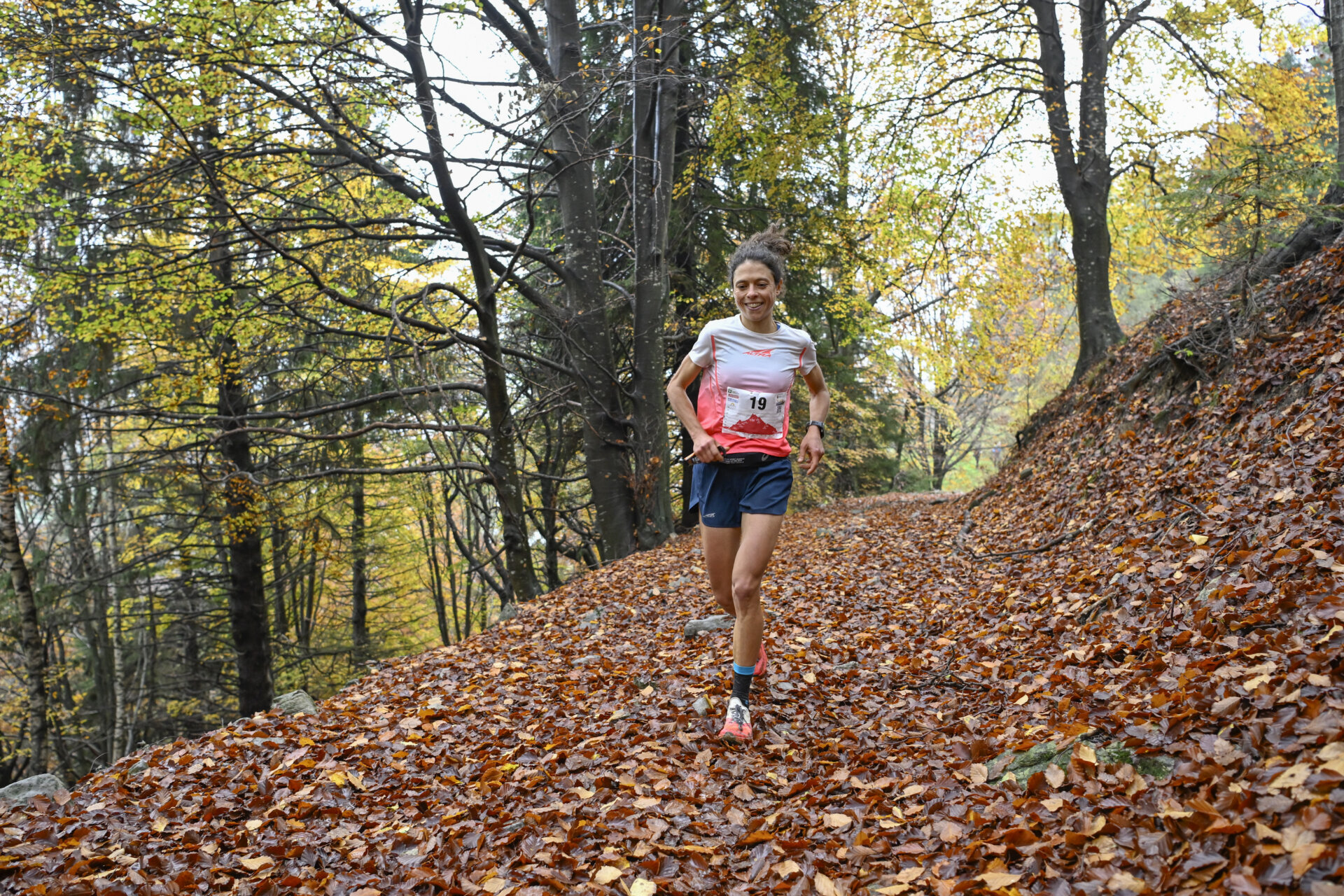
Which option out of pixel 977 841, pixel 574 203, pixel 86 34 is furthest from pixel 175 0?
pixel 977 841

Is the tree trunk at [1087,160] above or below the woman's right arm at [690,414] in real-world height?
above

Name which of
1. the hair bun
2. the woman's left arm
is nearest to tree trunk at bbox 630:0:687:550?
the woman's left arm

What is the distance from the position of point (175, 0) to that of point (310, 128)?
1.58 metres

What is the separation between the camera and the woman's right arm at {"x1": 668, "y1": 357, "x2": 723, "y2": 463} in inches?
152

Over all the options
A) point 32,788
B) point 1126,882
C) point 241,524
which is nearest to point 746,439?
point 1126,882

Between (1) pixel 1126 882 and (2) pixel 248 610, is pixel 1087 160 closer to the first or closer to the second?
(1) pixel 1126 882

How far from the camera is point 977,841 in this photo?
8.38 feet

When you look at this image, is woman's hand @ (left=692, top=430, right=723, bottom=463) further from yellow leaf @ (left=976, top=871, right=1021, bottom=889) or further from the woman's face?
yellow leaf @ (left=976, top=871, right=1021, bottom=889)

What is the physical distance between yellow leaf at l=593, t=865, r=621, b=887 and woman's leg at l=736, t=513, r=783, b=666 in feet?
4.42

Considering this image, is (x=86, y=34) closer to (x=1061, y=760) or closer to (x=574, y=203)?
(x=574, y=203)

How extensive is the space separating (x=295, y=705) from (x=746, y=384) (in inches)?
152

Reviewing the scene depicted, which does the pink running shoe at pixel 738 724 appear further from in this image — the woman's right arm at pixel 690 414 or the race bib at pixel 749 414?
the race bib at pixel 749 414

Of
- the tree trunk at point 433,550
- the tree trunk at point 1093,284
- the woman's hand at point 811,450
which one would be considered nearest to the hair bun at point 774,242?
the woman's hand at point 811,450

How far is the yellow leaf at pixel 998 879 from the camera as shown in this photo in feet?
7.52
